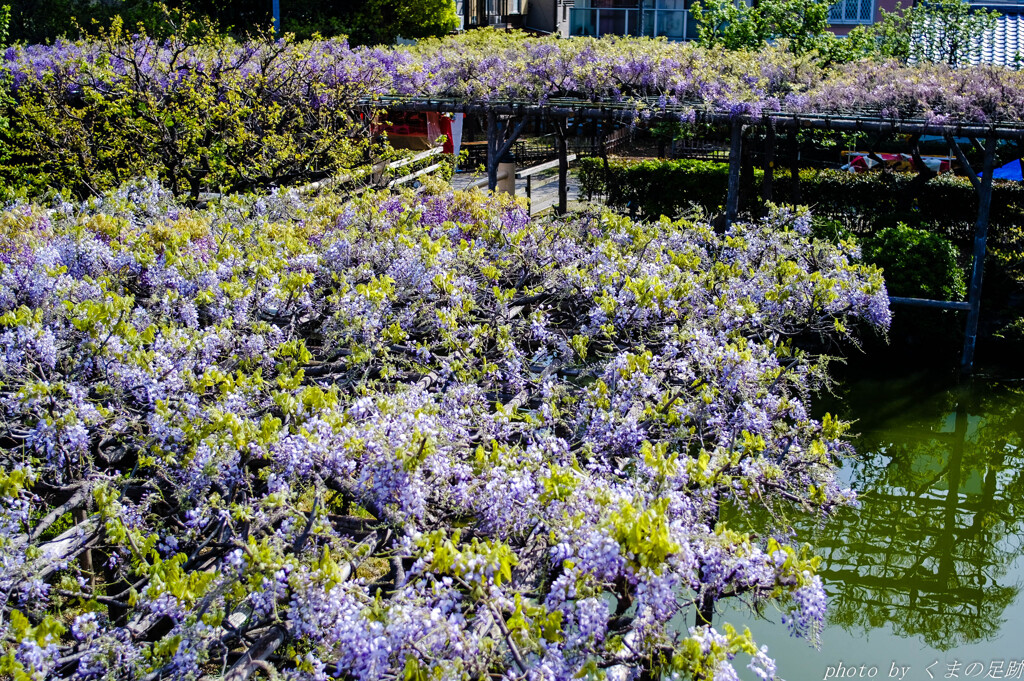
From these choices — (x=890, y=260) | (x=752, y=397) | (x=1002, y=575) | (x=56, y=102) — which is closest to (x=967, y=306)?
(x=890, y=260)

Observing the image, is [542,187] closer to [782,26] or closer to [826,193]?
[782,26]

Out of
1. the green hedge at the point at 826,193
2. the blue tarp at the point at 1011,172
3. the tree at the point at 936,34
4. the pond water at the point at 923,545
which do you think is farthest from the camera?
the tree at the point at 936,34

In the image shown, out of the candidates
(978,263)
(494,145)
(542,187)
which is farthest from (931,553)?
(542,187)

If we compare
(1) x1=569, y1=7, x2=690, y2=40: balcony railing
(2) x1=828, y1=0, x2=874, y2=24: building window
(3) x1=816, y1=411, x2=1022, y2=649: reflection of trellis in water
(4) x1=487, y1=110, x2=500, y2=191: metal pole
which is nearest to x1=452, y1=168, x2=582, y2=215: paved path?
(4) x1=487, y1=110, x2=500, y2=191: metal pole

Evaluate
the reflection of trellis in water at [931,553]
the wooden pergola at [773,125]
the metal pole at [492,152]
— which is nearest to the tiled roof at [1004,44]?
the wooden pergola at [773,125]

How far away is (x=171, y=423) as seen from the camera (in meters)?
4.37

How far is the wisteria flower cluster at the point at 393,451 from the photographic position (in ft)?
10.9

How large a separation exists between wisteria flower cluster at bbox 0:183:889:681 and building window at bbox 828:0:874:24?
2643 centimetres

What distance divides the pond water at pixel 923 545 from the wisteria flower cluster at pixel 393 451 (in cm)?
174

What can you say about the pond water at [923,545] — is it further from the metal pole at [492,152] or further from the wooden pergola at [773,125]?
the metal pole at [492,152]

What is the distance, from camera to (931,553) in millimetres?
8250

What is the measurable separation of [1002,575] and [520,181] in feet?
53.8

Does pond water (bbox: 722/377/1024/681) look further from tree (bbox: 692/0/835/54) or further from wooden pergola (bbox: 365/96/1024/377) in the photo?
tree (bbox: 692/0/835/54)

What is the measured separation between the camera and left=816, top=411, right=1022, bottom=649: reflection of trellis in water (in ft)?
23.8
